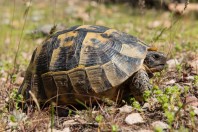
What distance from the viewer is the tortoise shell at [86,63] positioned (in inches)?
148

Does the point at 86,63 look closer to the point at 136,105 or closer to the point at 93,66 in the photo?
the point at 93,66

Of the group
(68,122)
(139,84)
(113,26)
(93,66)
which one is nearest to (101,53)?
(93,66)

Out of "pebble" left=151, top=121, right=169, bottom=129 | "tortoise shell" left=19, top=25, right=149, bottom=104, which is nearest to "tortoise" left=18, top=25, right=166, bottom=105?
"tortoise shell" left=19, top=25, right=149, bottom=104

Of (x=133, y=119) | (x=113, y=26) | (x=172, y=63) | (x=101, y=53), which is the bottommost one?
(x=133, y=119)

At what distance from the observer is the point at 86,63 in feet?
12.5

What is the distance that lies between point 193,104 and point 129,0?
10.4m

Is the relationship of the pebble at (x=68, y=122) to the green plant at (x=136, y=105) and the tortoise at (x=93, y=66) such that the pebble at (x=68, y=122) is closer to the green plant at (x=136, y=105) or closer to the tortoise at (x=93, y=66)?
the tortoise at (x=93, y=66)

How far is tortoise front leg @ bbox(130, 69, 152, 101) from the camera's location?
3.69m

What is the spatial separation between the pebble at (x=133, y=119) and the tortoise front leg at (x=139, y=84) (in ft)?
0.96

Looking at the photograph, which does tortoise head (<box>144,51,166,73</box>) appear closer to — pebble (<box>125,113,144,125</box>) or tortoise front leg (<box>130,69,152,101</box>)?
tortoise front leg (<box>130,69,152,101</box>)

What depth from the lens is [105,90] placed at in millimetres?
3727

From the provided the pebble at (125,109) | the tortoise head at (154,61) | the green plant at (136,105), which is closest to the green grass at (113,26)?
the green plant at (136,105)

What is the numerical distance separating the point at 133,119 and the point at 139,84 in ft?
1.35

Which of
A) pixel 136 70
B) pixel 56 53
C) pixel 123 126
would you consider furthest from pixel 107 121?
pixel 56 53
